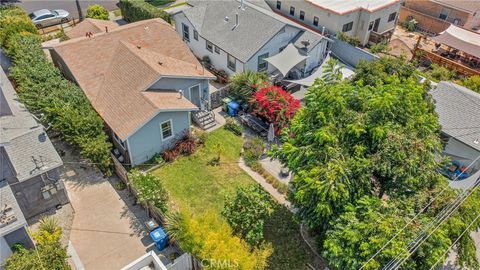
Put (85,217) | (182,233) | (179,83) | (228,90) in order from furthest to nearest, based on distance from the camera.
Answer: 1. (228,90)
2. (179,83)
3. (85,217)
4. (182,233)

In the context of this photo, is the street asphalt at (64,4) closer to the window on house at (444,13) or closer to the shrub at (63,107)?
the shrub at (63,107)

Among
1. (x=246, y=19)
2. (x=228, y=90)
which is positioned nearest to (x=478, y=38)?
(x=246, y=19)

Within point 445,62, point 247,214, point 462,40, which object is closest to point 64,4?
point 247,214

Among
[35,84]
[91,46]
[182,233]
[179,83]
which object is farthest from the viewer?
[91,46]

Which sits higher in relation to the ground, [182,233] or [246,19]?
[246,19]

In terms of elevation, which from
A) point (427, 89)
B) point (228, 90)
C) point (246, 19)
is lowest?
point (228, 90)

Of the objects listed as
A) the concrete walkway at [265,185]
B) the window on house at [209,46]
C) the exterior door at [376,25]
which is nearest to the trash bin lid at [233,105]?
the concrete walkway at [265,185]

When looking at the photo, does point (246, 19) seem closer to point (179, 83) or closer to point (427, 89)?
point (179, 83)
